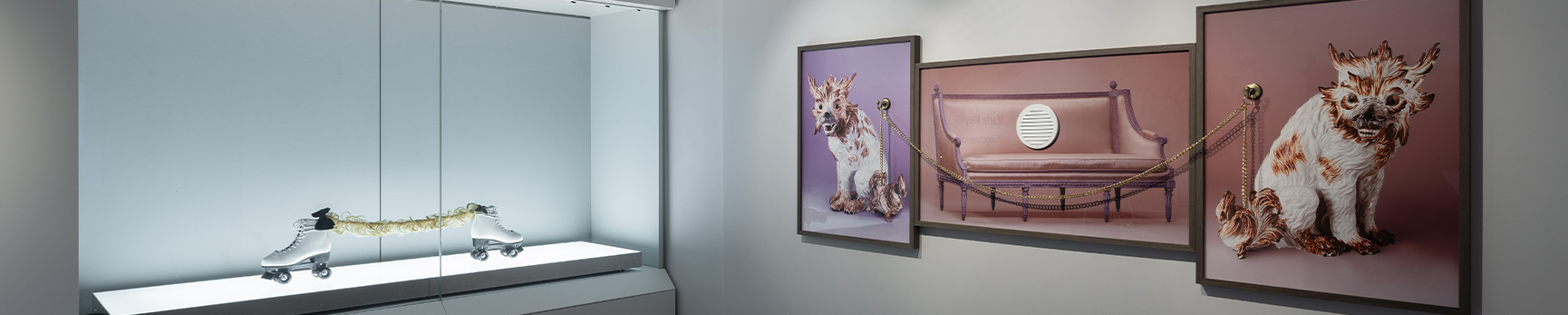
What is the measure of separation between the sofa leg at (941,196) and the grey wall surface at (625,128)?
1.42m

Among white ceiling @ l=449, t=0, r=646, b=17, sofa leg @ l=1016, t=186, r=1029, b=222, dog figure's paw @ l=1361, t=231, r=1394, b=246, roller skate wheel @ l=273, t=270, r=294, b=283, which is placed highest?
white ceiling @ l=449, t=0, r=646, b=17

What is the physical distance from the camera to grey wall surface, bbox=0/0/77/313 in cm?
225

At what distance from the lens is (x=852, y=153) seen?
9.48 ft

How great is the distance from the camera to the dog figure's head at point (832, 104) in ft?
9.45

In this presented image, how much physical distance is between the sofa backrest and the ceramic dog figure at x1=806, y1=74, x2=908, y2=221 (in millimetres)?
298

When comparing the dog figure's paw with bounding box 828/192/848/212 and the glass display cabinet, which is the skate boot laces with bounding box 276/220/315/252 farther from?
the dog figure's paw with bounding box 828/192/848/212

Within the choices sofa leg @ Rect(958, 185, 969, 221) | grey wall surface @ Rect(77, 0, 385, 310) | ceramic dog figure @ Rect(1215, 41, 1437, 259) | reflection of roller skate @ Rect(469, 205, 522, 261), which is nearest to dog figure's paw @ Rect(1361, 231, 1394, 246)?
ceramic dog figure @ Rect(1215, 41, 1437, 259)

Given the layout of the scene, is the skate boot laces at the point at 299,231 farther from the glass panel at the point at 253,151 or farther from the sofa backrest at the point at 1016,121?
the sofa backrest at the point at 1016,121

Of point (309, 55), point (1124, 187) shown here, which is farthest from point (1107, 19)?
point (309, 55)

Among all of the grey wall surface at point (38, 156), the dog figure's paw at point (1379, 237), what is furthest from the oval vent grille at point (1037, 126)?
the grey wall surface at point (38, 156)

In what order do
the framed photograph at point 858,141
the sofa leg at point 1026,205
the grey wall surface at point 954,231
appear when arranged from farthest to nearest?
the framed photograph at point 858,141 → the sofa leg at point 1026,205 → the grey wall surface at point 954,231

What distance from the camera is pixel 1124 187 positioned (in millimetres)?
2252

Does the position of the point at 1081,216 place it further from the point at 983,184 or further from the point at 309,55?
the point at 309,55

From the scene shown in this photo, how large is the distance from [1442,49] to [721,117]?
2.31m
